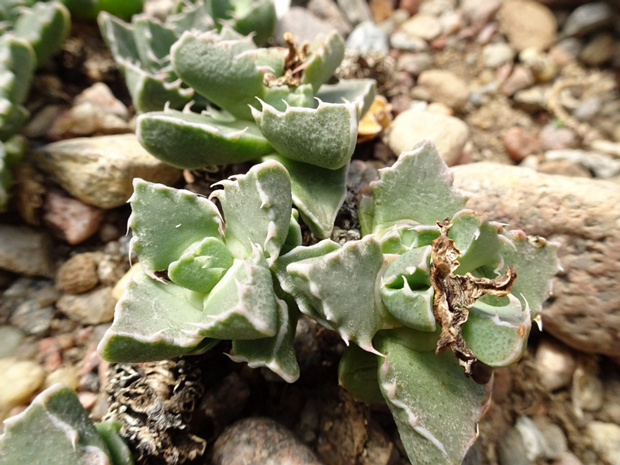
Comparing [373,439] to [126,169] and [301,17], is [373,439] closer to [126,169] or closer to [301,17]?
[126,169]

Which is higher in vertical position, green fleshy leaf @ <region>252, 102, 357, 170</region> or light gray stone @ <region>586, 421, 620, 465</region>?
green fleshy leaf @ <region>252, 102, 357, 170</region>

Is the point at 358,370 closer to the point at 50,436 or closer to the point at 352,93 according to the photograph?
the point at 50,436

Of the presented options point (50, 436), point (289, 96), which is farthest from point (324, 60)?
point (50, 436)

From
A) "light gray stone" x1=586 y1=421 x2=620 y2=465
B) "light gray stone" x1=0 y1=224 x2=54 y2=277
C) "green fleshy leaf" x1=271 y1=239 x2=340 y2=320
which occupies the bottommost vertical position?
"light gray stone" x1=586 y1=421 x2=620 y2=465

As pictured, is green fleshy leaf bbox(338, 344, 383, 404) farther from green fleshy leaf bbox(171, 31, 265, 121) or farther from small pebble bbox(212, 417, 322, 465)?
green fleshy leaf bbox(171, 31, 265, 121)

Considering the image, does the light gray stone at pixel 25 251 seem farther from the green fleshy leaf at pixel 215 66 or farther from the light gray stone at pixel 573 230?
the light gray stone at pixel 573 230

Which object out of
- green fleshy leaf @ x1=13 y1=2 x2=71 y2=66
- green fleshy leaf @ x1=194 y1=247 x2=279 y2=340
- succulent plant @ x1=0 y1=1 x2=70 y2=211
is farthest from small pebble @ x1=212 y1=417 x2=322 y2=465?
green fleshy leaf @ x1=13 y1=2 x2=71 y2=66

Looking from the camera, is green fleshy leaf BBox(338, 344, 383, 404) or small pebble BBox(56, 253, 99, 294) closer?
green fleshy leaf BBox(338, 344, 383, 404)
